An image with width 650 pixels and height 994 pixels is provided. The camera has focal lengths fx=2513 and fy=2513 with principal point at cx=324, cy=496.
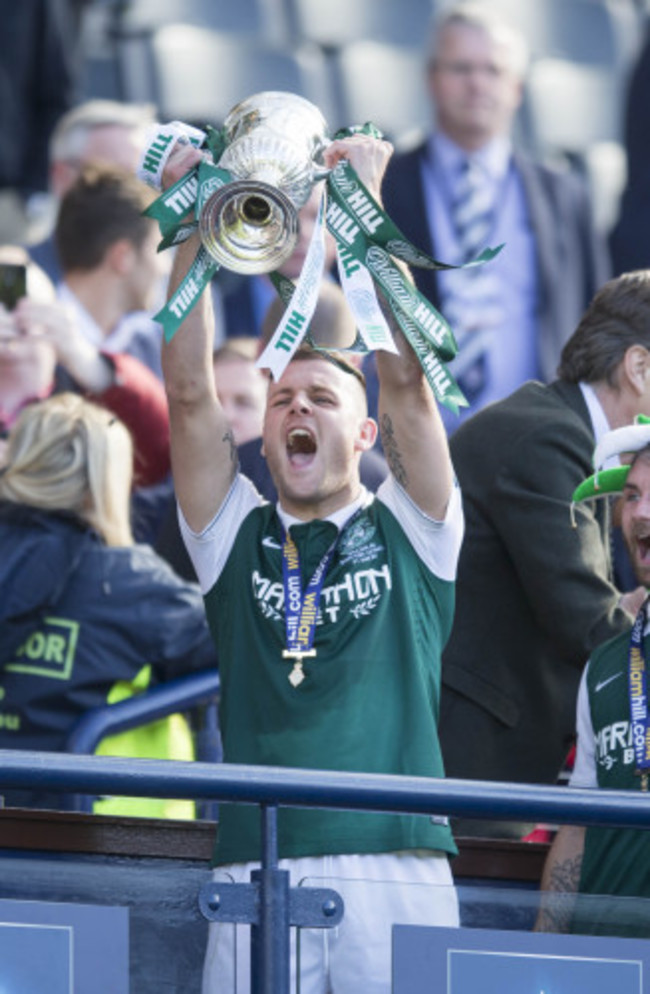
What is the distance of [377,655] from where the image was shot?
16.4 ft

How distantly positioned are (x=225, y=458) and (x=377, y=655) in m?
0.58

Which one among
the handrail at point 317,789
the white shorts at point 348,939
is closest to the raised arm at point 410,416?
the handrail at point 317,789

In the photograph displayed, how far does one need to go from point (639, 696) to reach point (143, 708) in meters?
1.58

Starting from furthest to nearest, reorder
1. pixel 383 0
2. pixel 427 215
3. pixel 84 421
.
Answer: pixel 383 0 < pixel 427 215 < pixel 84 421

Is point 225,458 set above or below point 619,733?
above

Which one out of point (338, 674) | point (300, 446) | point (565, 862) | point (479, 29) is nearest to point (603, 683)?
point (565, 862)

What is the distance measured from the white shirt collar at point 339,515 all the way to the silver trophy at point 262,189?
56cm

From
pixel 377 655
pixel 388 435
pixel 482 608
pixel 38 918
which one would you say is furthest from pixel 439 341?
pixel 38 918

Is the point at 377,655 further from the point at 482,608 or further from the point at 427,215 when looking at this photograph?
the point at 427,215

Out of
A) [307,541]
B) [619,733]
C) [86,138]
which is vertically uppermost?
[86,138]

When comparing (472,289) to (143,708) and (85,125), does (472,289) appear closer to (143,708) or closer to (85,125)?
(85,125)

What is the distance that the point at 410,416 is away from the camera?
16.8ft

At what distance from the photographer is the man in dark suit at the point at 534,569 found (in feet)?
19.0

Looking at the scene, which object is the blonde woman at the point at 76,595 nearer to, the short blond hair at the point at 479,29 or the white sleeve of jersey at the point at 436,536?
the white sleeve of jersey at the point at 436,536
